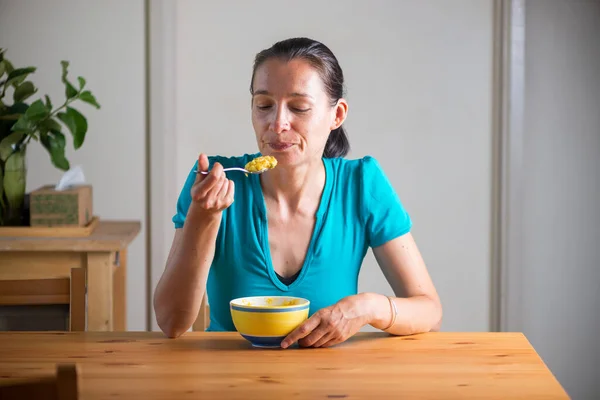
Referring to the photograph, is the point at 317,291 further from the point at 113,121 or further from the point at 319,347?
the point at 113,121

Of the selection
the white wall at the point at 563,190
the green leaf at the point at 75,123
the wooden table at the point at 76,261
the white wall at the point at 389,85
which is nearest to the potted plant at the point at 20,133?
the green leaf at the point at 75,123

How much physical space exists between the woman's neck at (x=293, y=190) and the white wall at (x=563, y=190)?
161 centimetres

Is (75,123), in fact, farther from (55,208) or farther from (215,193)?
(215,193)

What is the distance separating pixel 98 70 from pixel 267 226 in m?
1.61

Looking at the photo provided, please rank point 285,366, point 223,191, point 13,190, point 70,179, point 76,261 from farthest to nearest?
point 70,179 < point 13,190 < point 76,261 < point 223,191 < point 285,366

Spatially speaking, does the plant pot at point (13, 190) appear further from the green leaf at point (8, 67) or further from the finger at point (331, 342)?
the finger at point (331, 342)

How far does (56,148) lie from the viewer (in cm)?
248

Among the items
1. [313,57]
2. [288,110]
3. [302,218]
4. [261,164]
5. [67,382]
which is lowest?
[67,382]

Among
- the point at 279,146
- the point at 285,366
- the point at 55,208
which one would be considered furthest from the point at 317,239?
the point at 55,208

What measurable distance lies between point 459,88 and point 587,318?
1.07 m

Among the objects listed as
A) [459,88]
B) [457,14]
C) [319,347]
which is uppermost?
[457,14]

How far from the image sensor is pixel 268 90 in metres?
1.57

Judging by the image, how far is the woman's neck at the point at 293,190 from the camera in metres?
1.69

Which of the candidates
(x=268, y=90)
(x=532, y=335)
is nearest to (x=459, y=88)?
(x=532, y=335)
